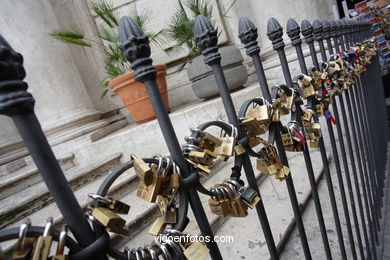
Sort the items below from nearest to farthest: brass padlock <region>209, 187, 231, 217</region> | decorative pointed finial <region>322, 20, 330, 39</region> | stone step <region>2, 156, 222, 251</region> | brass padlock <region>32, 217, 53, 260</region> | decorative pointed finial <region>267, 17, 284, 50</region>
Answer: brass padlock <region>32, 217, 53, 260</region>
brass padlock <region>209, 187, 231, 217</region>
decorative pointed finial <region>267, 17, 284, 50</region>
decorative pointed finial <region>322, 20, 330, 39</region>
stone step <region>2, 156, 222, 251</region>

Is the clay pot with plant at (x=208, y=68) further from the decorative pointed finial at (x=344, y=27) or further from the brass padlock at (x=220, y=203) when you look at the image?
the brass padlock at (x=220, y=203)

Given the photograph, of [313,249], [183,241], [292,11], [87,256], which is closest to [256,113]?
[183,241]

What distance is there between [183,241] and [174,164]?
4.9 inches

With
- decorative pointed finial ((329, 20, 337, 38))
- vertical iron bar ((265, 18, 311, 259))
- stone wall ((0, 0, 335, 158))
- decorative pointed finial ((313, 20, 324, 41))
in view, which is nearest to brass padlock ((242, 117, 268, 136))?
vertical iron bar ((265, 18, 311, 259))

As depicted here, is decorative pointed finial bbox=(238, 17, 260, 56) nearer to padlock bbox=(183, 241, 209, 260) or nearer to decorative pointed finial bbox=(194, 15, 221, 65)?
decorative pointed finial bbox=(194, 15, 221, 65)

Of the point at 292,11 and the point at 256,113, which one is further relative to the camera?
the point at 292,11

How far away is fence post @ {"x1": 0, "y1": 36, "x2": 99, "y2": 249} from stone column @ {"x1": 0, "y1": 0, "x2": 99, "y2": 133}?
101 inches

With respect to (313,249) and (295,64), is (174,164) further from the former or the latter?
(295,64)

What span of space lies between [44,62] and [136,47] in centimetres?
268

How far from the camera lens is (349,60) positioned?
4.21ft

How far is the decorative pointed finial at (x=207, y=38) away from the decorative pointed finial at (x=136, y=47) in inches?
6.4

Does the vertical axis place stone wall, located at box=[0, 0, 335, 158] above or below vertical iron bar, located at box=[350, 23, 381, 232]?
above

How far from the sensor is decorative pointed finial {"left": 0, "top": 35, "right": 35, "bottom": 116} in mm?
248

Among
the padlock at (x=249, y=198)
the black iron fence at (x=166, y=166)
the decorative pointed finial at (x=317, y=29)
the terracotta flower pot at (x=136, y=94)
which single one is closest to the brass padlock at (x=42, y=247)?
the black iron fence at (x=166, y=166)
